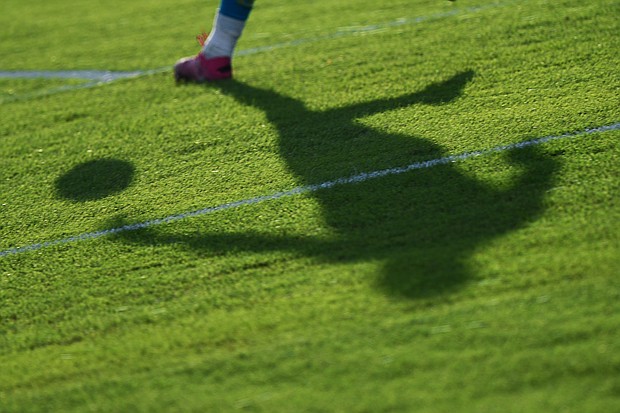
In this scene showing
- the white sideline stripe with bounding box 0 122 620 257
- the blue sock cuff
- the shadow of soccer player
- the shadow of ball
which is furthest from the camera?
the blue sock cuff

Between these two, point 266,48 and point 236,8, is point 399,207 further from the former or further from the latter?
point 266,48

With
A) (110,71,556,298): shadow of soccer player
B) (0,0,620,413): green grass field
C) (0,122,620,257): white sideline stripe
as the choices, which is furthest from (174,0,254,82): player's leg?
(0,122,620,257): white sideline stripe

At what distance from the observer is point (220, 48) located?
5172 millimetres

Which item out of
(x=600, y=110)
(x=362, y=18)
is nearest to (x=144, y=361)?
(x=600, y=110)

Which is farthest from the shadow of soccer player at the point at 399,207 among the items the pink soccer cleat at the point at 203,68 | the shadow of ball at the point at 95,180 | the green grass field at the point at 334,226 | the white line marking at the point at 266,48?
the white line marking at the point at 266,48

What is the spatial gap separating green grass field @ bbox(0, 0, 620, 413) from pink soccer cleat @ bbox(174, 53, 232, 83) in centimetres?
10

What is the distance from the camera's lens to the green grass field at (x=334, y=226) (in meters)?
2.67

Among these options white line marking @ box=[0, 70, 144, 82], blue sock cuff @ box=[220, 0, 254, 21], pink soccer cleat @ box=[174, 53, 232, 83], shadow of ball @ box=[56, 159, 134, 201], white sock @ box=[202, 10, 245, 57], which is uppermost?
blue sock cuff @ box=[220, 0, 254, 21]

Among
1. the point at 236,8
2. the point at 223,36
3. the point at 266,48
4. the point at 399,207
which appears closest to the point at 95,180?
the point at 223,36

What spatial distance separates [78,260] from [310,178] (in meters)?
1.17

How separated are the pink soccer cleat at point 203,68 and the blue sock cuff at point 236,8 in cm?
29

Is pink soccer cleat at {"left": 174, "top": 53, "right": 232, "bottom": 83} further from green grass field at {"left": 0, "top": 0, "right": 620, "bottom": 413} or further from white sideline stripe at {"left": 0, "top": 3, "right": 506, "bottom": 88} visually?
white sideline stripe at {"left": 0, "top": 3, "right": 506, "bottom": 88}

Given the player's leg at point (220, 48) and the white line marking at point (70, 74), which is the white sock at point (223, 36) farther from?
the white line marking at point (70, 74)

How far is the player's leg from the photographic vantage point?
5.06 metres
